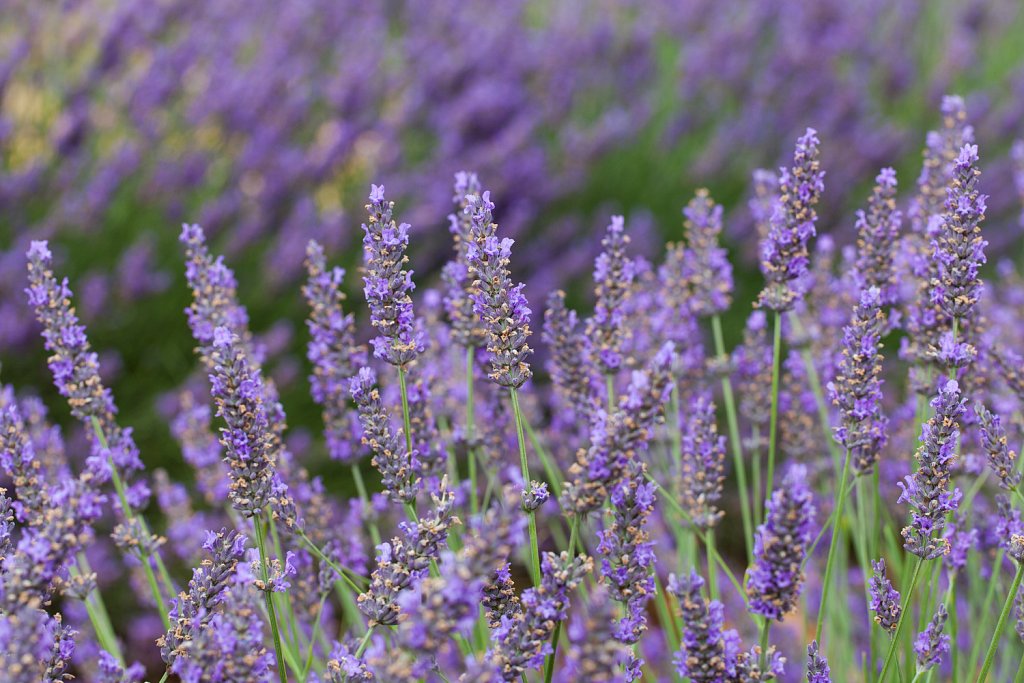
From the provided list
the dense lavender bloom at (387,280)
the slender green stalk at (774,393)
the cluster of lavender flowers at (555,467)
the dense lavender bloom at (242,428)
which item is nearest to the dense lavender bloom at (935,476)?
the cluster of lavender flowers at (555,467)

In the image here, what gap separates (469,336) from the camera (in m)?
1.87

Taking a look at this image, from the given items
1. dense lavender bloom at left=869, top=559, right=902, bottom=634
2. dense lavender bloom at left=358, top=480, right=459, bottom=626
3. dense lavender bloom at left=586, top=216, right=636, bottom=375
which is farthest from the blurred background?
dense lavender bloom at left=869, top=559, right=902, bottom=634

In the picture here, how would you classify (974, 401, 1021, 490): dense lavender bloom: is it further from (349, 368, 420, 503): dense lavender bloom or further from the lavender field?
(349, 368, 420, 503): dense lavender bloom

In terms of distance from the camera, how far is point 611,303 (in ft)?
5.85

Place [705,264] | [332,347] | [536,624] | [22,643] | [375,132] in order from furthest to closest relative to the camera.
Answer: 1. [375,132]
2. [705,264]
3. [332,347]
4. [536,624]
5. [22,643]

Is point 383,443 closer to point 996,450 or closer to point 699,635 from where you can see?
point 699,635

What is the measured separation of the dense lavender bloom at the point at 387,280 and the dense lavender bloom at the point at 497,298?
0.09m

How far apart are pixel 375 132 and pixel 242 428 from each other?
345 centimetres

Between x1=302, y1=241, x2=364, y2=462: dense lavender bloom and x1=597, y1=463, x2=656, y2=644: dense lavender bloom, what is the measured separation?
59cm

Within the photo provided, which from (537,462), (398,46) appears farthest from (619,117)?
(537,462)

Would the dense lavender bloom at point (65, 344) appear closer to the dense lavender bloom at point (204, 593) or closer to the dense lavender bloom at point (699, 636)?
the dense lavender bloom at point (204, 593)

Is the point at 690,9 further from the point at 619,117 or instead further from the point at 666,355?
the point at 666,355

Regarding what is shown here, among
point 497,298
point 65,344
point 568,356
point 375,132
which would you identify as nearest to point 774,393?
point 568,356

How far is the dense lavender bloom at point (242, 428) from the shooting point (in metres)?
1.35
